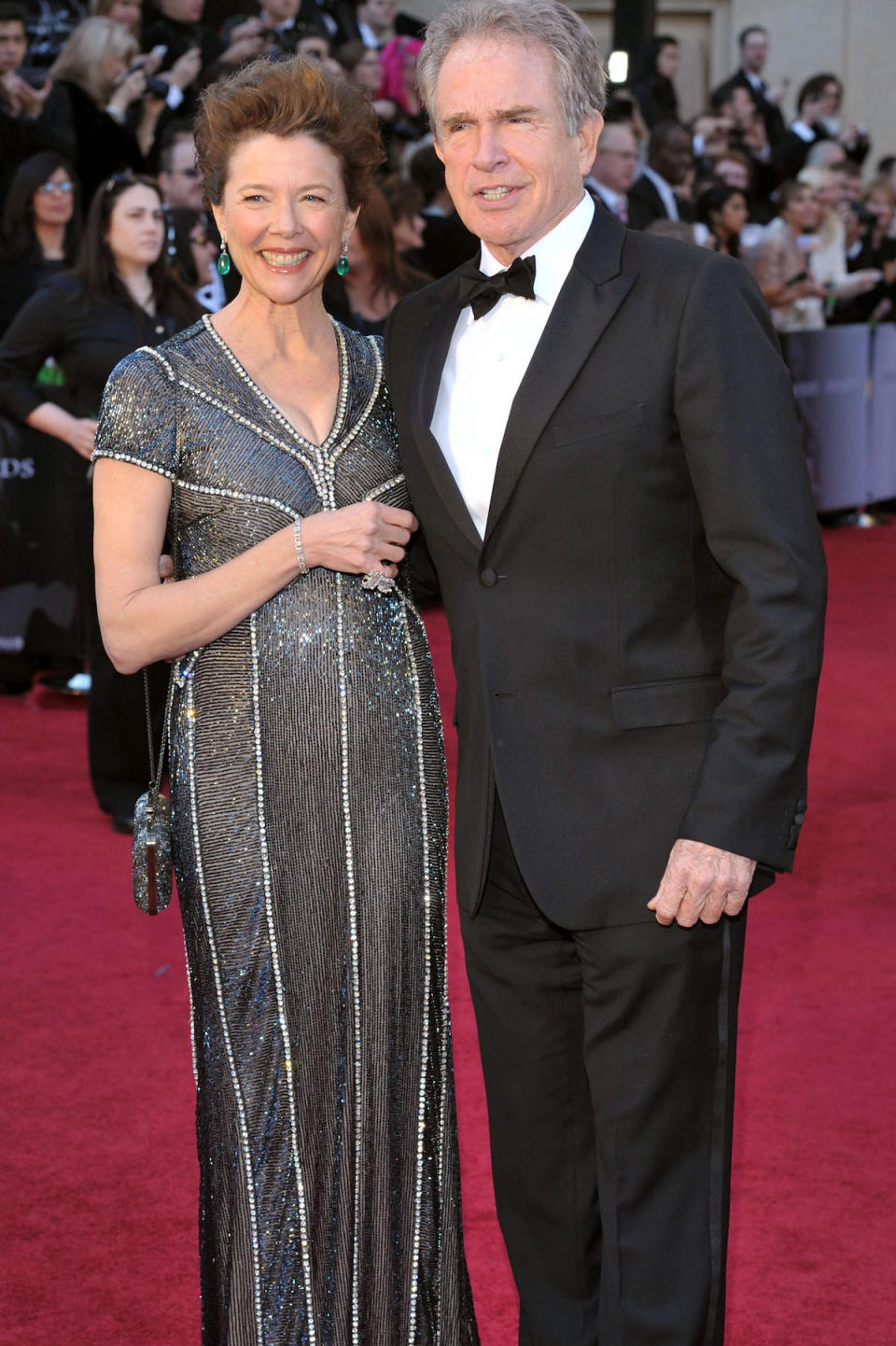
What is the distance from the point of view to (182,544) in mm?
2297

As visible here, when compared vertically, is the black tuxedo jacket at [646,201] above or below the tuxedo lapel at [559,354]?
above

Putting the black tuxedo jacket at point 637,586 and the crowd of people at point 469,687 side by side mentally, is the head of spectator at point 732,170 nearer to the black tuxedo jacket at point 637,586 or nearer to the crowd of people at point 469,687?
the crowd of people at point 469,687

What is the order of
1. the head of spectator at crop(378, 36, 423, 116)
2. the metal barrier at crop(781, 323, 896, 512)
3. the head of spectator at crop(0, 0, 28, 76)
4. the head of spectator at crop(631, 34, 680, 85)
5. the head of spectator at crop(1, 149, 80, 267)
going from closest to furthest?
the head of spectator at crop(1, 149, 80, 267) < the head of spectator at crop(0, 0, 28, 76) < the metal barrier at crop(781, 323, 896, 512) < the head of spectator at crop(378, 36, 423, 116) < the head of spectator at crop(631, 34, 680, 85)

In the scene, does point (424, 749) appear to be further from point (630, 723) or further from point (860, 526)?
point (860, 526)

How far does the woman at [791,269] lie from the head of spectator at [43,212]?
15.3 feet

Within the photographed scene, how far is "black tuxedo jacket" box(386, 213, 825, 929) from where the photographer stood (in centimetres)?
196

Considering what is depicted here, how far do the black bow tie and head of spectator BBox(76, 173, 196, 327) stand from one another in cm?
317

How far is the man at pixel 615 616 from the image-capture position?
197 centimetres

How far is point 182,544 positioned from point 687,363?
0.73 m

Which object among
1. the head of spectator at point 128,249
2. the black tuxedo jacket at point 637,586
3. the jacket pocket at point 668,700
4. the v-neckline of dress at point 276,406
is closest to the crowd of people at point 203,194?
the head of spectator at point 128,249

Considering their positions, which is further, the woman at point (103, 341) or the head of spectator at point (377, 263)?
the head of spectator at point (377, 263)

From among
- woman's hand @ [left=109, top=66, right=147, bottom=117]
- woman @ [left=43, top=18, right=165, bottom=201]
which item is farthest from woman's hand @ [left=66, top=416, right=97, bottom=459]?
woman's hand @ [left=109, top=66, right=147, bottom=117]

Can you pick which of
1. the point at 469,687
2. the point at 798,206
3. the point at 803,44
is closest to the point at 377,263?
the point at 469,687

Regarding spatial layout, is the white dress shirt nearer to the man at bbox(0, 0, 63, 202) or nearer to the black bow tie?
the black bow tie
